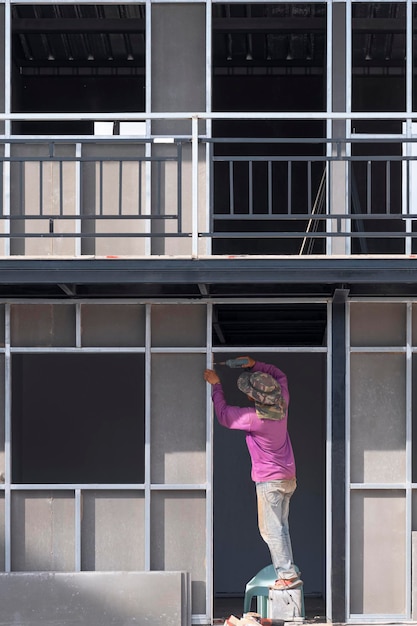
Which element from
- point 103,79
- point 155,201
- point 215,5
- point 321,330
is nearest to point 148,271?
point 155,201

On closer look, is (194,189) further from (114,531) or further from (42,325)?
(114,531)

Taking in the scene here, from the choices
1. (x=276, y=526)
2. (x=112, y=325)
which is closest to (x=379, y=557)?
(x=276, y=526)

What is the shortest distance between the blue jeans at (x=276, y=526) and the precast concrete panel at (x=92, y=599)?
919 millimetres

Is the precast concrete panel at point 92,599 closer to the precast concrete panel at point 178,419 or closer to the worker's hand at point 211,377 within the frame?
the precast concrete panel at point 178,419

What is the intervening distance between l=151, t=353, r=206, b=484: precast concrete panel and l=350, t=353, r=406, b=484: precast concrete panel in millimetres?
1489

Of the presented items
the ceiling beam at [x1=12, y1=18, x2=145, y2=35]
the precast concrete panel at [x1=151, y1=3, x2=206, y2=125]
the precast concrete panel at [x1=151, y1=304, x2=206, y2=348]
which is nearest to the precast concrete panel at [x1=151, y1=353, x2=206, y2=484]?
the precast concrete panel at [x1=151, y1=304, x2=206, y2=348]

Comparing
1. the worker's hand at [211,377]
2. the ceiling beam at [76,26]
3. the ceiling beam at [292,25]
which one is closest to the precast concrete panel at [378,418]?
the worker's hand at [211,377]

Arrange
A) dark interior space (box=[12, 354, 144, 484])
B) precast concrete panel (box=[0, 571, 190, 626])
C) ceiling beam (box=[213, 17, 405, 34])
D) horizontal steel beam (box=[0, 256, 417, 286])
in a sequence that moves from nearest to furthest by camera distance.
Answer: horizontal steel beam (box=[0, 256, 417, 286]) < precast concrete panel (box=[0, 571, 190, 626]) < ceiling beam (box=[213, 17, 405, 34]) < dark interior space (box=[12, 354, 144, 484])

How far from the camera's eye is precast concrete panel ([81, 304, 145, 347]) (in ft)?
33.3

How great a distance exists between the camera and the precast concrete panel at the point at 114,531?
32.8ft

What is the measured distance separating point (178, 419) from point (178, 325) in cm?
92

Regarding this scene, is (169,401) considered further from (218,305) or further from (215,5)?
(215,5)

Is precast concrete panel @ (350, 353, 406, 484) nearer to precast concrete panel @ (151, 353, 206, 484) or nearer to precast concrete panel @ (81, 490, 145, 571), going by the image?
precast concrete panel @ (151, 353, 206, 484)

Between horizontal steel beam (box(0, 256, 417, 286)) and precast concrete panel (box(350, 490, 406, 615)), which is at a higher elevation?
horizontal steel beam (box(0, 256, 417, 286))
